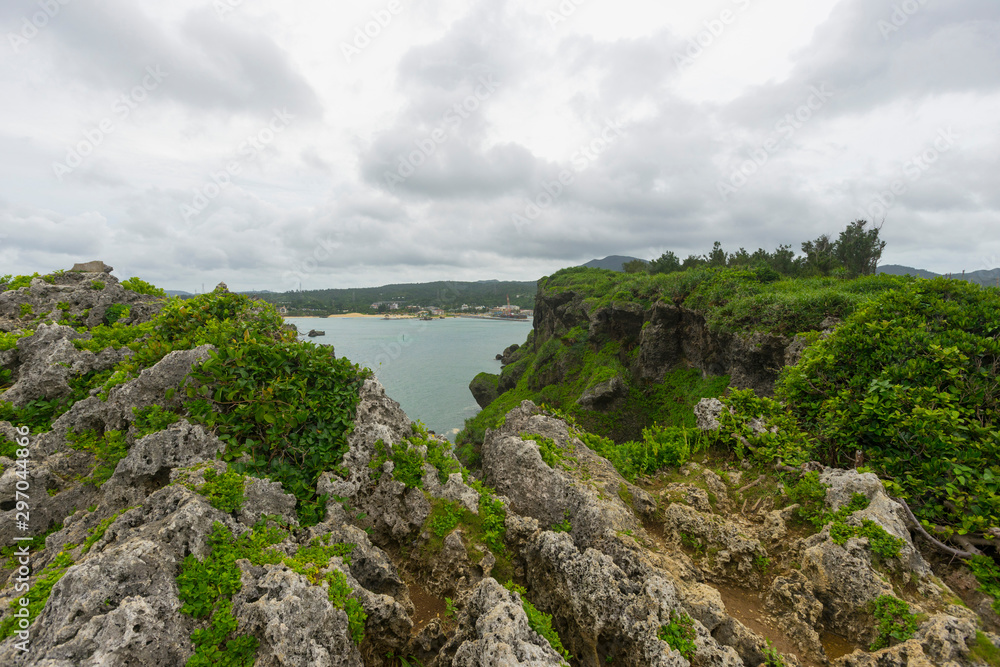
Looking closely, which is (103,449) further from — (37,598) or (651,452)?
(651,452)

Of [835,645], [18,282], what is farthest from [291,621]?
[18,282]

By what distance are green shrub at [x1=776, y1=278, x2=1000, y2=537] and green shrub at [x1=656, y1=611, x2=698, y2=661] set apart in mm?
4084

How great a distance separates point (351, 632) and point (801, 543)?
669cm

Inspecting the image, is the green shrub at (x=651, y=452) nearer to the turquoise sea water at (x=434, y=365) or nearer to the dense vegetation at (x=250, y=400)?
the dense vegetation at (x=250, y=400)

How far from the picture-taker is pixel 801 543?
6.06 m

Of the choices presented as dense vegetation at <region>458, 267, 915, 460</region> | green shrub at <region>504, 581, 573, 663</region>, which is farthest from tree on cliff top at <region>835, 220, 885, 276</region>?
green shrub at <region>504, 581, 573, 663</region>

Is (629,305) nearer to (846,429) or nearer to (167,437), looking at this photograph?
(846,429)

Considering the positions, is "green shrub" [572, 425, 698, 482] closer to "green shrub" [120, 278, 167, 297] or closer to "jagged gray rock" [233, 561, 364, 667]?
"jagged gray rock" [233, 561, 364, 667]

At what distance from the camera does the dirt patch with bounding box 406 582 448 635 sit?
5.80 meters

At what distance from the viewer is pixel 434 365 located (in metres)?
87.8

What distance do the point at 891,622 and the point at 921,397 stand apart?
361 cm

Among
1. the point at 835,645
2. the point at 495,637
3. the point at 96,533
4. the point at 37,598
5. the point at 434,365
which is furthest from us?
the point at 434,365

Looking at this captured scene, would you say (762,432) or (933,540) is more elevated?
(762,432)

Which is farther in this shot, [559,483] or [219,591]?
[559,483]
